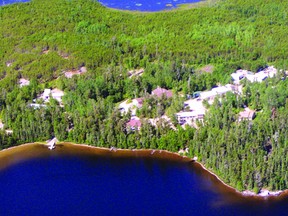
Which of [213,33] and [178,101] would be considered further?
[213,33]

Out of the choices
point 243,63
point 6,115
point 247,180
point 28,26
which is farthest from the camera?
point 28,26

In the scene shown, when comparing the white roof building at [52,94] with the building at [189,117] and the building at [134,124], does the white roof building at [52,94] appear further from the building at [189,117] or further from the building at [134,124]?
the building at [189,117]

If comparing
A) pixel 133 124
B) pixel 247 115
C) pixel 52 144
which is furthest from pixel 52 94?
pixel 247 115

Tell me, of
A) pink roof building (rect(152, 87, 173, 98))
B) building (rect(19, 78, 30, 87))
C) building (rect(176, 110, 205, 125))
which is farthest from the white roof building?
building (rect(176, 110, 205, 125))

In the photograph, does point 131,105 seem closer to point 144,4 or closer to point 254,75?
point 254,75

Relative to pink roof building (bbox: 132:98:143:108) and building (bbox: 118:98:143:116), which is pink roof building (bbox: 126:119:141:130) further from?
pink roof building (bbox: 132:98:143:108)

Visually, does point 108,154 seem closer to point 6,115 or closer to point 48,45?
point 6,115

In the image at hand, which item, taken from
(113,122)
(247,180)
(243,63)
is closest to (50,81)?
(113,122)
